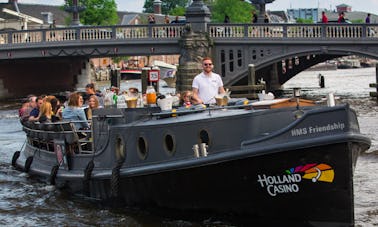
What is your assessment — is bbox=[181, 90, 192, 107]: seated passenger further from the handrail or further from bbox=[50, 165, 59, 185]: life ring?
the handrail

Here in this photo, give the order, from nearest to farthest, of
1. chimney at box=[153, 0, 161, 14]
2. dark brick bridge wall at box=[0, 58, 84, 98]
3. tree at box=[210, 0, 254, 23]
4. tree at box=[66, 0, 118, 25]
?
dark brick bridge wall at box=[0, 58, 84, 98], tree at box=[66, 0, 118, 25], tree at box=[210, 0, 254, 23], chimney at box=[153, 0, 161, 14]

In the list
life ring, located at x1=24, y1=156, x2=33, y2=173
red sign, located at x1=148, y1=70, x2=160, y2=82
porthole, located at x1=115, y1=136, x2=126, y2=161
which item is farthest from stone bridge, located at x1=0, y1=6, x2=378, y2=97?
porthole, located at x1=115, y1=136, x2=126, y2=161

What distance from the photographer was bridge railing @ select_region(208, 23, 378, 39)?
125ft

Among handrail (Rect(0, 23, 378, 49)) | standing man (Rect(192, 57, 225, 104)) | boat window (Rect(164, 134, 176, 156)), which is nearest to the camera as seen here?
boat window (Rect(164, 134, 176, 156))

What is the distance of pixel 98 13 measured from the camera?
276ft

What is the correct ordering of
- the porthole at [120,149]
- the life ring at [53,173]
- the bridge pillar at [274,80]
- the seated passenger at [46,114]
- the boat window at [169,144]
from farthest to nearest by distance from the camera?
the bridge pillar at [274,80]
the seated passenger at [46,114]
the life ring at [53,173]
the porthole at [120,149]
the boat window at [169,144]

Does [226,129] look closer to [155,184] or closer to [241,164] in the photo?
[241,164]

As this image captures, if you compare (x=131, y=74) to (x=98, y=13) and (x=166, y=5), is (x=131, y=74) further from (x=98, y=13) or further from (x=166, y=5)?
(x=166, y=5)

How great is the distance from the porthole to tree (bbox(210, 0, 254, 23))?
77.9 meters

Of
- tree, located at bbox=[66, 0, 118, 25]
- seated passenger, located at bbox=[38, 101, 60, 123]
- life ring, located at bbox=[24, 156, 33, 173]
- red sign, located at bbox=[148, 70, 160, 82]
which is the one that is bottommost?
life ring, located at bbox=[24, 156, 33, 173]

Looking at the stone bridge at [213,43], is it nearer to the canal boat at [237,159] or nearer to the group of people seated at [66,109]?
the group of people seated at [66,109]

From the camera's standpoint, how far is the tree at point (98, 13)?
83.6m

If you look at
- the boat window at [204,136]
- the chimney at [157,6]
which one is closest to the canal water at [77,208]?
the boat window at [204,136]

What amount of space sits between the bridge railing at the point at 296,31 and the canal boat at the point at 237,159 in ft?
84.4
